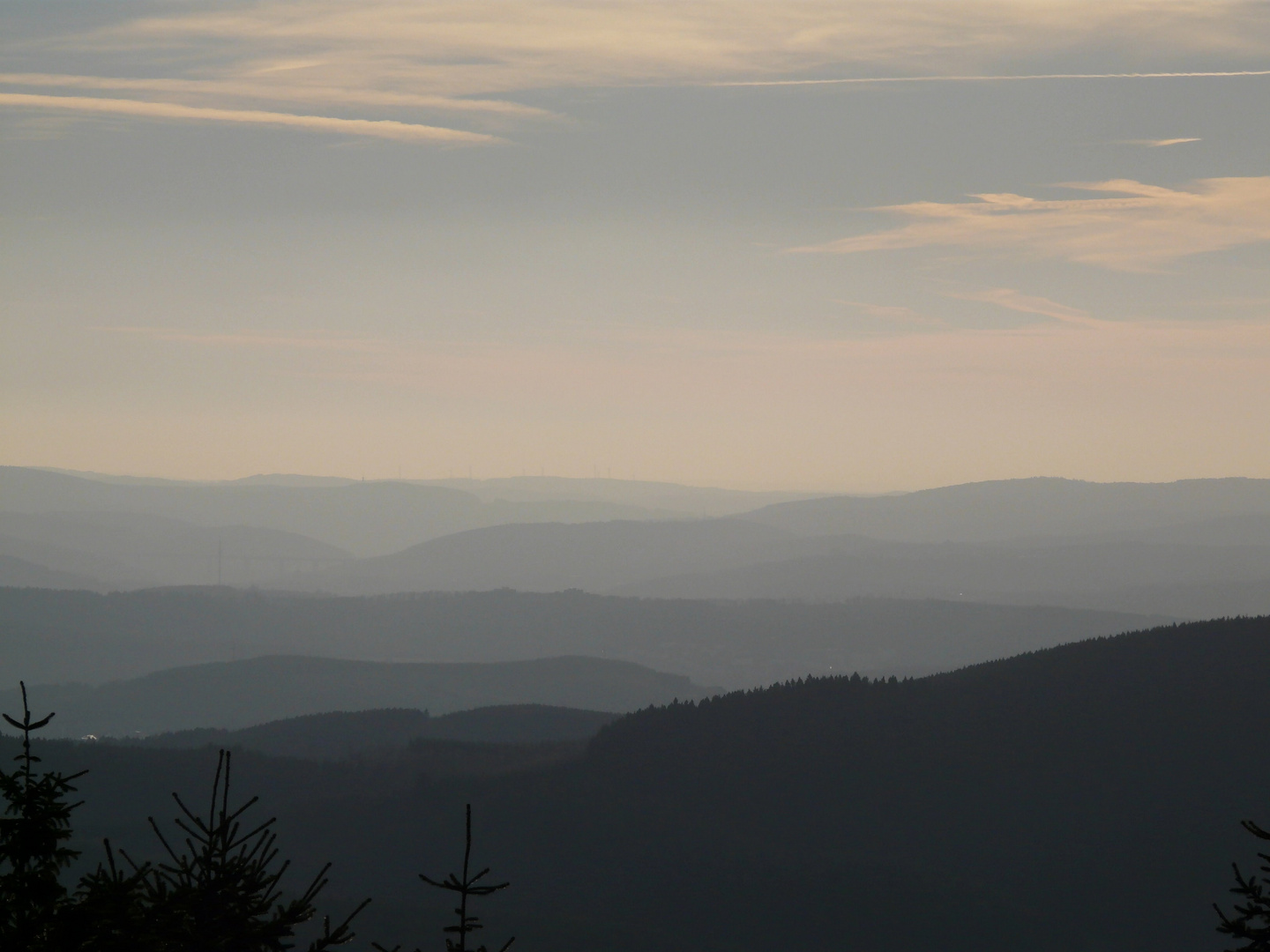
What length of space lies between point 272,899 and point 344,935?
6.29 ft

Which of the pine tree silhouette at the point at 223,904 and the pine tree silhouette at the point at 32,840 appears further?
the pine tree silhouette at the point at 32,840

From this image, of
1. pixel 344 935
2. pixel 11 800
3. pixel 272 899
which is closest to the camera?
pixel 344 935

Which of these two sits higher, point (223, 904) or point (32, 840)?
point (32, 840)

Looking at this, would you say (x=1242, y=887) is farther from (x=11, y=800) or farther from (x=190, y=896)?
(x=11, y=800)

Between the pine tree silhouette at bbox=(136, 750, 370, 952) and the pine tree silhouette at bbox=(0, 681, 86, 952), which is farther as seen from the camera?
the pine tree silhouette at bbox=(0, 681, 86, 952)

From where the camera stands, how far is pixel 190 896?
19.1m

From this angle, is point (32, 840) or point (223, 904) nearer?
point (223, 904)

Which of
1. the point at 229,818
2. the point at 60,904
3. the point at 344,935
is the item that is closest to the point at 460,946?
the point at 344,935

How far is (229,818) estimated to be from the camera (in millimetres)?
19141

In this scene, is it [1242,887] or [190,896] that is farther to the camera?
[1242,887]

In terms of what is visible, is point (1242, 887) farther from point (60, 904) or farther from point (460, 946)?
point (60, 904)

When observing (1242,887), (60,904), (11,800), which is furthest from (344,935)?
(1242,887)

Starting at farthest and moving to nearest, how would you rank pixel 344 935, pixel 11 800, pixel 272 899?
1. pixel 11 800
2. pixel 272 899
3. pixel 344 935

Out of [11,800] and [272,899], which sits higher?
[11,800]
